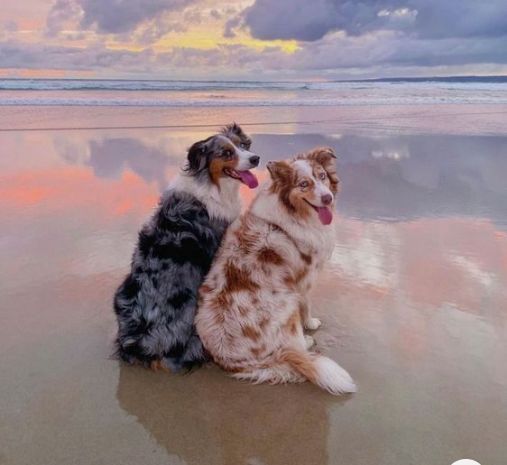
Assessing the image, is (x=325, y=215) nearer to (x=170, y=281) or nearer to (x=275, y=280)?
(x=275, y=280)

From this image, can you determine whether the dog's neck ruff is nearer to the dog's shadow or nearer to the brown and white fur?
the brown and white fur

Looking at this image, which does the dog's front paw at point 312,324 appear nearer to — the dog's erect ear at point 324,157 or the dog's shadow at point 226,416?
the dog's shadow at point 226,416

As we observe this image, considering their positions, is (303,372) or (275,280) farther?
(275,280)

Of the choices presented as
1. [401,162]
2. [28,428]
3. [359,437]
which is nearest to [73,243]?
[28,428]

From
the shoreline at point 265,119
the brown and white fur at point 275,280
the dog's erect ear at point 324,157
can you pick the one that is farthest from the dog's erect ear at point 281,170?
the shoreline at point 265,119

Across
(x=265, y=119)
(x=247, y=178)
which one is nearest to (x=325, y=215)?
(x=247, y=178)

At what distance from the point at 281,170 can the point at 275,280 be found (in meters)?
0.81

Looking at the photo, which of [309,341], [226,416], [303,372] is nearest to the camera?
[226,416]

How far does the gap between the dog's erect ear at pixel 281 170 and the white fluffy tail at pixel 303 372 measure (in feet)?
4.13

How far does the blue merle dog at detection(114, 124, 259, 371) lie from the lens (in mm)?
3705

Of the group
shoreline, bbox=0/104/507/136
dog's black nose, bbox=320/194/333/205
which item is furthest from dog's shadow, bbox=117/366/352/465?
shoreline, bbox=0/104/507/136

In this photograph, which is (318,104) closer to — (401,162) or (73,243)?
(401,162)

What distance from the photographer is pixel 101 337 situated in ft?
13.6

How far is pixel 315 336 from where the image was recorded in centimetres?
423
